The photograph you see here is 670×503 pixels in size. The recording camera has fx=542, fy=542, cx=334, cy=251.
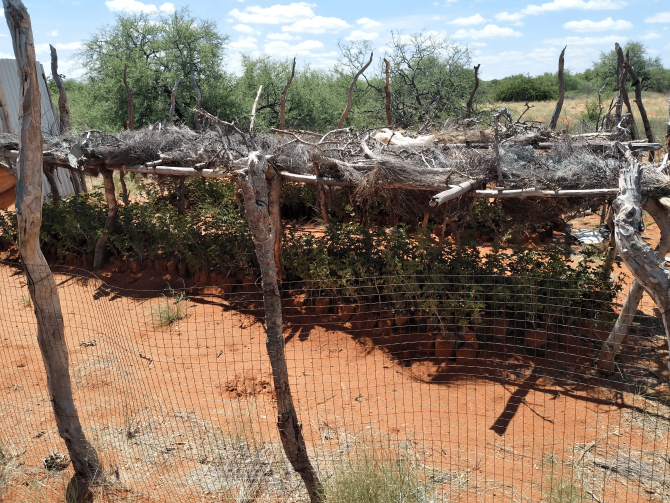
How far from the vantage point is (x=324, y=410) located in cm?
500

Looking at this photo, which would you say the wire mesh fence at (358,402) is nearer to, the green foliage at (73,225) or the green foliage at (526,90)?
the green foliage at (73,225)

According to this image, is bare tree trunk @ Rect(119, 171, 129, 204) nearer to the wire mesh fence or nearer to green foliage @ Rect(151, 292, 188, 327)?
the wire mesh fence

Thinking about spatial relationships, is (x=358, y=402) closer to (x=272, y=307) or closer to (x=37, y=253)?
(x=272, y=307)

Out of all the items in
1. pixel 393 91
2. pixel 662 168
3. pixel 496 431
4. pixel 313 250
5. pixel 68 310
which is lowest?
pixel 496 431

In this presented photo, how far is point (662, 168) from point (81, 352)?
6.47 meters

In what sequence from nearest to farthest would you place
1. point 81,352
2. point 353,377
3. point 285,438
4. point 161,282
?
point 285,438 < point 353,377 < point 81,352 < point 161,282

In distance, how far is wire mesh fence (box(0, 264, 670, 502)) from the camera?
12.6ft

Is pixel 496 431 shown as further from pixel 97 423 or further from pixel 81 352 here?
pixel 81 352

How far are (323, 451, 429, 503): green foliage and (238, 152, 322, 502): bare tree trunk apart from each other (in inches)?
6.5

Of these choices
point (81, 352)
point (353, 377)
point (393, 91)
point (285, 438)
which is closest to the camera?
point (285, 438)

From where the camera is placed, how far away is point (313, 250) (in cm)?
704

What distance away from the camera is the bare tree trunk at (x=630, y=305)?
15.3ft

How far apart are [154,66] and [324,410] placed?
1325 centimetres

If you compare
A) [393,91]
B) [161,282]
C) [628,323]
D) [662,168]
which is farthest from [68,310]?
[393,91]
